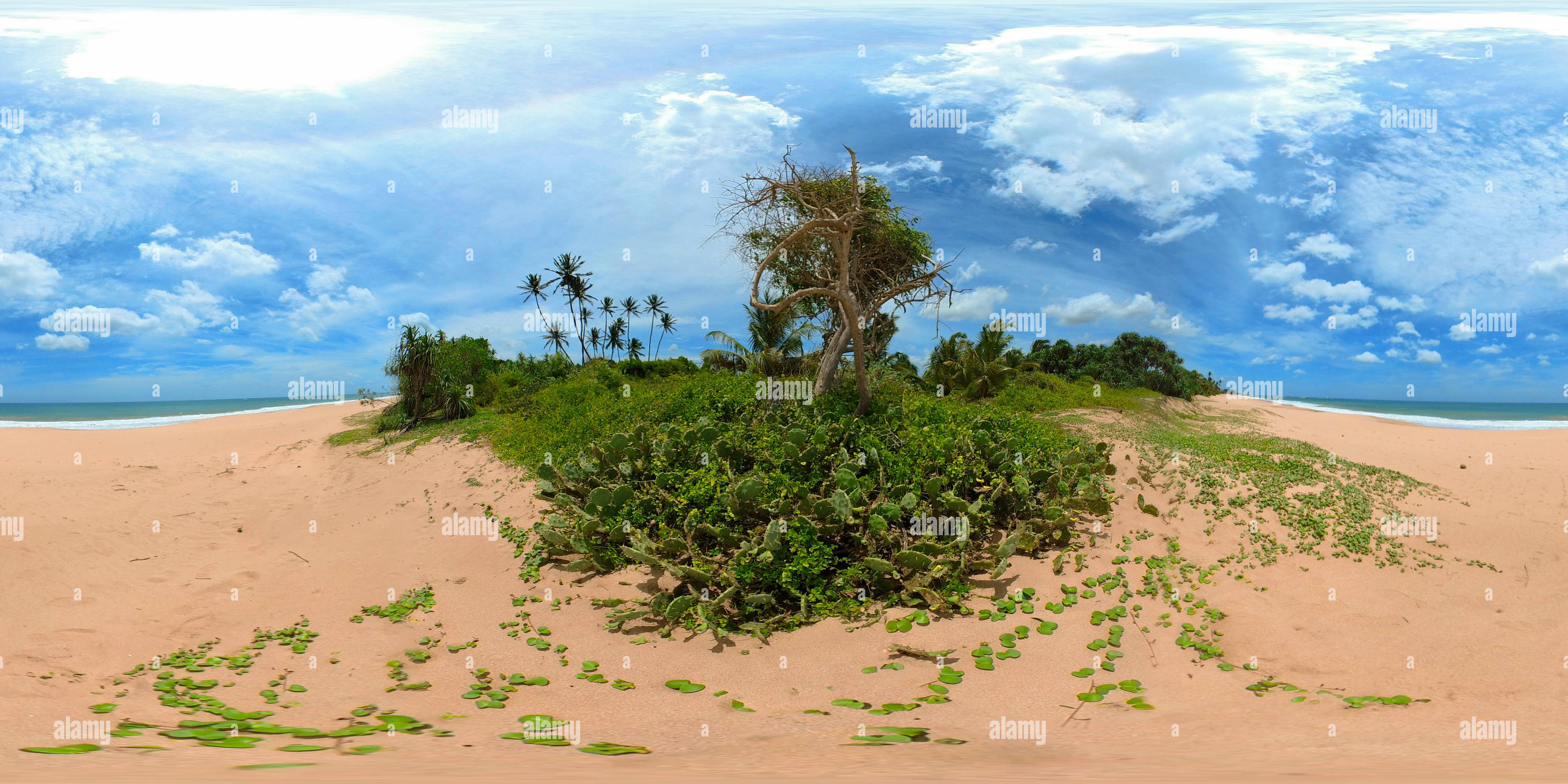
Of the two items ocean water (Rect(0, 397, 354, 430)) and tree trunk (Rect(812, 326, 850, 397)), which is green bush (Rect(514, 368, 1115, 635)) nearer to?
tree trunk (Rect(812, 326, 850, 397))

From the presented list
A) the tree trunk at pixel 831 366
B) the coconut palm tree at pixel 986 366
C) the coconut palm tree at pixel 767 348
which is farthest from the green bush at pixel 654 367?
the tree trunk at pixel 831 366

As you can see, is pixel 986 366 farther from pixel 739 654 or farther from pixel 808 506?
pixel 739 654

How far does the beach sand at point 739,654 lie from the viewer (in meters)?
4.01

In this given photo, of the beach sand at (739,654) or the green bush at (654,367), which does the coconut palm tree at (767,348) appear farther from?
the beach sand at (739,654)

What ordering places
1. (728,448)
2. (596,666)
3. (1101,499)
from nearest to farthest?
(596,666), (1101,499), (728,448)

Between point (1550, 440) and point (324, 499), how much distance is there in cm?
2329

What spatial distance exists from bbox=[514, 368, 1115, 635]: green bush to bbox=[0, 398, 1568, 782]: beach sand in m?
0.34

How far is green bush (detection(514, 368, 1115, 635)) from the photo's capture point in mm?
6383

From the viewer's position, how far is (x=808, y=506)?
6.98m

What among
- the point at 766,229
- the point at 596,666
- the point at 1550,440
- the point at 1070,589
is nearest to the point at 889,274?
the point at 766,229

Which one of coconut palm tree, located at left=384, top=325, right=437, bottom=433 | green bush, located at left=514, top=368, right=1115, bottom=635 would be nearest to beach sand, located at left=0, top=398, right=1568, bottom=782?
green bush, located at left=514, top=368, right=1115, bottom=635

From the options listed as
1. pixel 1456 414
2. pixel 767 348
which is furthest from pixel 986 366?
pixel 1456 414

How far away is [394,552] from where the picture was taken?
8836mm

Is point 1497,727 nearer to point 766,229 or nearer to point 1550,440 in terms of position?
point 766,229
